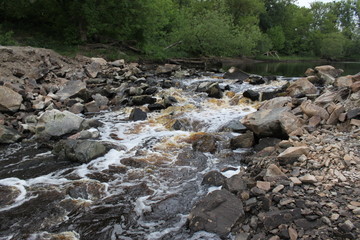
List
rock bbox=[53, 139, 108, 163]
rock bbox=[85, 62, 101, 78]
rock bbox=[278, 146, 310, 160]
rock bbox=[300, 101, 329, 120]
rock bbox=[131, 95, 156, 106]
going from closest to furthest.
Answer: rock bbox=[278, 146, 310, 160], rock bbox=[53, 139, 108, 163], rock bbox=[300, 101, 329, 120], rock bbox=[131, 95, 156, 106], rock bbox=[85, 62, 101, 78]

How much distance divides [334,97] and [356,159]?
14.6 ft

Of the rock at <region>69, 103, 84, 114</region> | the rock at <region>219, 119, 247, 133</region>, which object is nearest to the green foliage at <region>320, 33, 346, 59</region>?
the rock at <region>219, 119, 247, 133</region>

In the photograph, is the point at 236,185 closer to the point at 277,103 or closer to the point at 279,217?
the point at 279,217

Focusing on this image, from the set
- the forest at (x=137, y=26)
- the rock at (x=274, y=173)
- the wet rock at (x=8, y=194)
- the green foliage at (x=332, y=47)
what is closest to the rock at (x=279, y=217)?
the rock at (x=274, y=173)

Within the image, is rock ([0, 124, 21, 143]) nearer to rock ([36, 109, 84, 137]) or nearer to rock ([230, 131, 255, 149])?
rock ([36, 109, 84, 137])

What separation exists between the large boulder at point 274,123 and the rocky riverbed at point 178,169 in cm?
3

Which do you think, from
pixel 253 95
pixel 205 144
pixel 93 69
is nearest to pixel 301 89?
pixel 253 95

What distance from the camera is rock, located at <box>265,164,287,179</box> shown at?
4.99 m

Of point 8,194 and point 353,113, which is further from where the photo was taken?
point 353,113

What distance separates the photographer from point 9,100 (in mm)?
10273

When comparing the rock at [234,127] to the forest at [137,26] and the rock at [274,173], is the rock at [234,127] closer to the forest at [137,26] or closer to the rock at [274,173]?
the rock at [274,173]

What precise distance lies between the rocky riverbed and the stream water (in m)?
0.02

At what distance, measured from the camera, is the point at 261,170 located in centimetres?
565

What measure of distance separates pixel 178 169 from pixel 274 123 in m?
2.87
